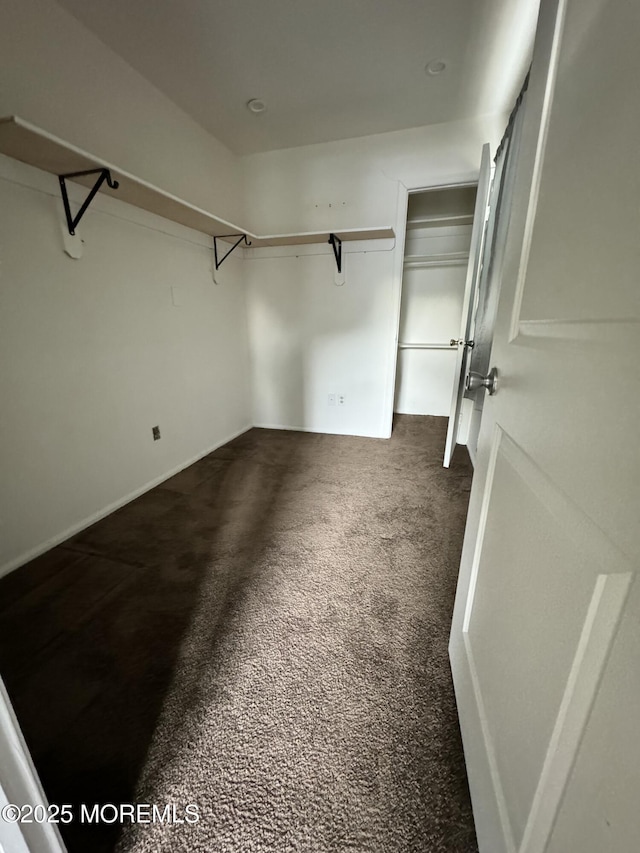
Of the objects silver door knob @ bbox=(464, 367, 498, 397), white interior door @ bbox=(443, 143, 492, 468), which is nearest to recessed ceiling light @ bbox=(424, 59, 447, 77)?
white interior door @ bbox=(443, 143, 492, 468)

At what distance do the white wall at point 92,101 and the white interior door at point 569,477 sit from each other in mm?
1932

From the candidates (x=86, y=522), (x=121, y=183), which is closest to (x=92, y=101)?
(x=121, y=183)

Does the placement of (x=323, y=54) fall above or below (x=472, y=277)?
above

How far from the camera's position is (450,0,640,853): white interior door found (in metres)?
0.36

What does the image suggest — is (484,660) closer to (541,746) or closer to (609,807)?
(541,746)

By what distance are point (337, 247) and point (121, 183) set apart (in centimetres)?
160

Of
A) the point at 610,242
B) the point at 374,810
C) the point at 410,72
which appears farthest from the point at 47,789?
the point at 410,72

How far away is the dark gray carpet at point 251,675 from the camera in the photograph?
2.61ft

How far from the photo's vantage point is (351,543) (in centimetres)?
173

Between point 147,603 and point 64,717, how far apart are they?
417 mm

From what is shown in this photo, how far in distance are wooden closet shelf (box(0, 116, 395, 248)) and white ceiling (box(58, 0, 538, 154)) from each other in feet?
2.21

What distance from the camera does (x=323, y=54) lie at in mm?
1722

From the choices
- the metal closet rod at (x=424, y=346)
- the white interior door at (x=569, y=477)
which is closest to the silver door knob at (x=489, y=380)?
the white interior door at (x=569, y=477)

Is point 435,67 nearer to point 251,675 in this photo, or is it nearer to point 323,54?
point 323,54
